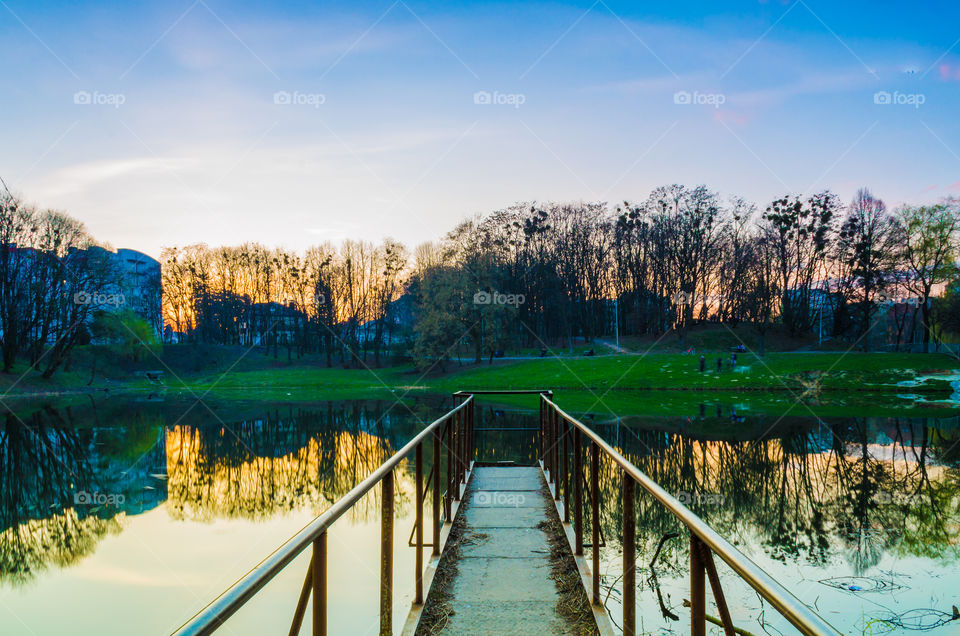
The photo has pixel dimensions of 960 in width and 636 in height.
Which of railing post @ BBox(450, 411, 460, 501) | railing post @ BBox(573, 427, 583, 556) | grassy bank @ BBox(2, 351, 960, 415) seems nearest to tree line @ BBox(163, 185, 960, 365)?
grassy bank @ BBox(2, 351, 960, 415)

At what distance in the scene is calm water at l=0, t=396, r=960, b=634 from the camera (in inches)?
267

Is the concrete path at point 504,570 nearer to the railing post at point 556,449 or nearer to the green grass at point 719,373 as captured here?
the railing post at point 556,449

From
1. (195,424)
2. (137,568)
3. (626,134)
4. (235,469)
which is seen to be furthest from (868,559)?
(195,424)

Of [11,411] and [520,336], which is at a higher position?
[520,336]

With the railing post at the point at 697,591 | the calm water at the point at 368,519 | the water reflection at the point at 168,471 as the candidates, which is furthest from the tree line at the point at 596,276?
the railing post at the point at 697,591

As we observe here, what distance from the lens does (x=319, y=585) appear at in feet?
7.68

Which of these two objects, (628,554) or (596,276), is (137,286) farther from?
(628,554)

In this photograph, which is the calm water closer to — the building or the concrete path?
the concrete path

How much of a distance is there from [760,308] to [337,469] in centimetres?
5244

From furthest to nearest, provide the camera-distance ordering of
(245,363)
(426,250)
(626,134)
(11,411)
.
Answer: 1. (426,250)
2. (245,363)
3. (11,411)
4. (626,134)

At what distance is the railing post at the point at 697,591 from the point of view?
7.29 ft

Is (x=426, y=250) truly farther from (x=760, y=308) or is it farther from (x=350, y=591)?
(x=350, y=591)

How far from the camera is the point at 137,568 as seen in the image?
8.50 metres

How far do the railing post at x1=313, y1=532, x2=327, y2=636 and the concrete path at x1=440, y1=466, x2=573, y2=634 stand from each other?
6.97 ft
